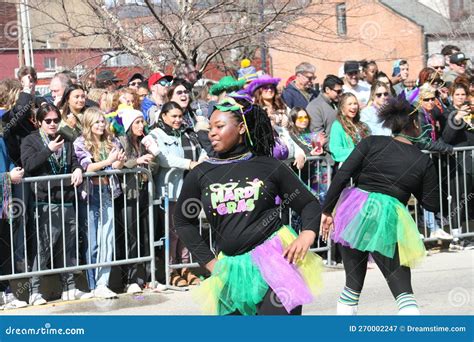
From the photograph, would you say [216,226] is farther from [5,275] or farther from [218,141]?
[5,275]

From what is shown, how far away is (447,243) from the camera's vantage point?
11477 millimetres

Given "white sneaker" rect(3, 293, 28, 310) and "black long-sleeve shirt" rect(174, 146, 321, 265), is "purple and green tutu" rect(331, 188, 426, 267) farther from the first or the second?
"white sneaker" rect(3, 293, 28, 310)

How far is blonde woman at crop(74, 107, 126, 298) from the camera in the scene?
8.90 metres

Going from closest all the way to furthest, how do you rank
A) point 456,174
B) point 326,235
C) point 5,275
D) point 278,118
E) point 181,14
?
1. point 326,235
2. point 5,275
3. point 278,118
4. point 456,174
5. point 181,14

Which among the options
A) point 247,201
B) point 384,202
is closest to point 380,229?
point 384,202

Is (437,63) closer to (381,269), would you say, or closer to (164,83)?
(164,83)

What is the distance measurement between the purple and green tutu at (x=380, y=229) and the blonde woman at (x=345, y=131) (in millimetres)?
3454

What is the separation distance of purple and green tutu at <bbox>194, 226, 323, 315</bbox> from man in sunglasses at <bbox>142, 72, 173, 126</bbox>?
491 centimetres

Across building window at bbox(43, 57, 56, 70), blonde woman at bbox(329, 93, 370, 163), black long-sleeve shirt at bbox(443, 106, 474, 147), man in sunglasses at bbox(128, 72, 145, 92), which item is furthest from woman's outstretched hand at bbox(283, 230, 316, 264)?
building window at bbox(43, 57, 56, 70)

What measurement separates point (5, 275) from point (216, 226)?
3580mm

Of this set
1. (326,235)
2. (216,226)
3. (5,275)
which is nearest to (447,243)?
(326,235)

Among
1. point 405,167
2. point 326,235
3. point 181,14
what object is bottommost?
point 326,235

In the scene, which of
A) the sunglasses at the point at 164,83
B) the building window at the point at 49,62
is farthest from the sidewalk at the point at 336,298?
the building window at the point at 49,62

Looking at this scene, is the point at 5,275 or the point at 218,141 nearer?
the point at 218,141
